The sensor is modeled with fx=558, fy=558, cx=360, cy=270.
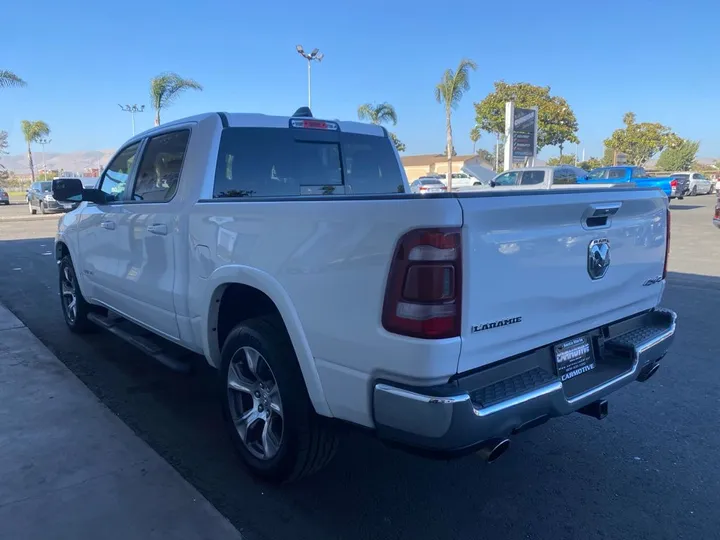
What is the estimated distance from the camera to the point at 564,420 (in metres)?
3.93

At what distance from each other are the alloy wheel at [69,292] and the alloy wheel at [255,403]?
3350 mm

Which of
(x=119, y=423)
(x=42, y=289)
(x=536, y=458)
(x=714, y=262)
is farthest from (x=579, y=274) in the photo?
(x=714, y=262)

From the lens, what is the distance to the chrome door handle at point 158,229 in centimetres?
371

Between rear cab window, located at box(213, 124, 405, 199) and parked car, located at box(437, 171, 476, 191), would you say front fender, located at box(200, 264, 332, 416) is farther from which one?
parked car, located at box(437, 171, 476, 191)

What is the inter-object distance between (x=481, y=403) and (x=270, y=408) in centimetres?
127

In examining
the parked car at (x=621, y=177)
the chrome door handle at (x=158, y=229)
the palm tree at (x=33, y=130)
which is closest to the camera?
the chrome door handle at (x=158, y=229)

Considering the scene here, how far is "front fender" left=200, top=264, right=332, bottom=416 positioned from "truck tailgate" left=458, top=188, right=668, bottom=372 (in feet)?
2.44

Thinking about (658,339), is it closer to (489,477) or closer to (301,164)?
(489,477)

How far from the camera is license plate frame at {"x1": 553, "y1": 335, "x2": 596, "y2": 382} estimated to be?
106 inches

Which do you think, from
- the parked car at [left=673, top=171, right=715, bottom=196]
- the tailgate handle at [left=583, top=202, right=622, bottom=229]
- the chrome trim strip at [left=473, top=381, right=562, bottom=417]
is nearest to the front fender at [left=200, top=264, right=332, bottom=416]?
the chrome trim strip at [left=473, top=381, right=562, bottom=417]

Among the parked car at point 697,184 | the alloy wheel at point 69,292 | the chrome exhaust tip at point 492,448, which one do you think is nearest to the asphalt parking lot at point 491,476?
the chrome exhaust tip at point 492,448

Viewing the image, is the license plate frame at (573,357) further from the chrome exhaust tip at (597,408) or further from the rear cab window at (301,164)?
the rear cab window at (301,164)

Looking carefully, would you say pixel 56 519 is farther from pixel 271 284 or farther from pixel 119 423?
pixel 271 284

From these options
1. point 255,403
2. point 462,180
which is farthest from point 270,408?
point 462,180
